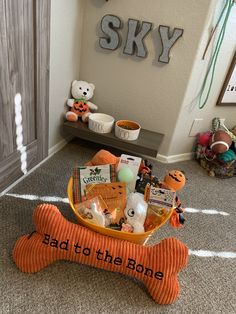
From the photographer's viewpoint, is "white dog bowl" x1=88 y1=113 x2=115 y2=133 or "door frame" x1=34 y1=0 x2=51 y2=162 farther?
"white dog bowl" x1=88 y1=113 x2=115 y2=133

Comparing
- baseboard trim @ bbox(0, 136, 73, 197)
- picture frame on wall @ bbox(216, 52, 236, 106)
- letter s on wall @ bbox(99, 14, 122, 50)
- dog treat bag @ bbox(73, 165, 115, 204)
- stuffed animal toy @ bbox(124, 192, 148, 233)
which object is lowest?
baseboard trim @ bbox(0, 136, 73, 197)

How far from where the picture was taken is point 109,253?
83 centimetres

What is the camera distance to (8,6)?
0.90m

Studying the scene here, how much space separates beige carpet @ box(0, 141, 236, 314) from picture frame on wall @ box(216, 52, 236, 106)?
0.61m

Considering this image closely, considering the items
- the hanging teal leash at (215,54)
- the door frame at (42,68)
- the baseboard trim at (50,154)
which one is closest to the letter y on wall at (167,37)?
the hanging teal leash at (215,54)

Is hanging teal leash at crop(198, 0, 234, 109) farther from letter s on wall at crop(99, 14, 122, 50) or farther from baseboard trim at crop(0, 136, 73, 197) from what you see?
baseboard trim at crop(0, 136, 73, 197)

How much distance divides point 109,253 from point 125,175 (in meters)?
0.31

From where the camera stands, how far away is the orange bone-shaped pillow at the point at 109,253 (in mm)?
821

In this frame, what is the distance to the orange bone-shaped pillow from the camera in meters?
0.82

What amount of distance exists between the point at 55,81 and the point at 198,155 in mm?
1024

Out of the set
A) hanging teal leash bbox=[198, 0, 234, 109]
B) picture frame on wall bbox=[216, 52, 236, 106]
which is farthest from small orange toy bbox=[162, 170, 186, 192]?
picture frame on wall bbox=[216, 52, 236, 106]

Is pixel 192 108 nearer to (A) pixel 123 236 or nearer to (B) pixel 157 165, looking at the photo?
(B) pixel 157 165

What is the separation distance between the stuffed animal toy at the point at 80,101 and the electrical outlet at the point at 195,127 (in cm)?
66

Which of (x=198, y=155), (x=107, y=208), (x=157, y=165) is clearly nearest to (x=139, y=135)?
(x=157, y=165)
